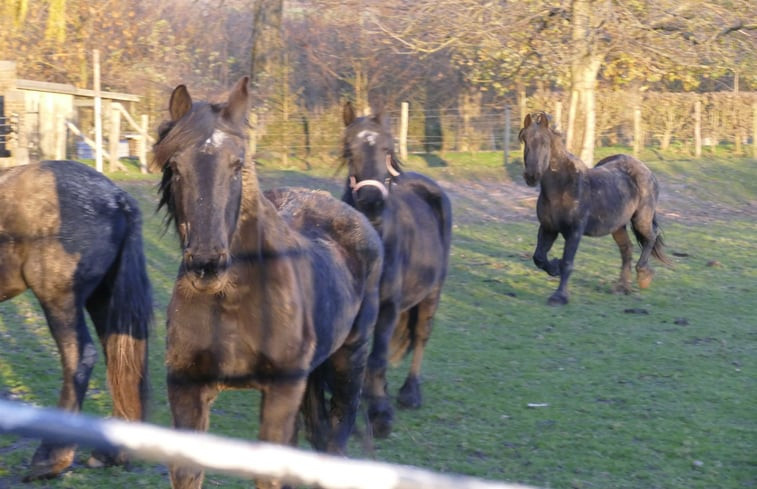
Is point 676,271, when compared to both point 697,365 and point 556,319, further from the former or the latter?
point 697,365

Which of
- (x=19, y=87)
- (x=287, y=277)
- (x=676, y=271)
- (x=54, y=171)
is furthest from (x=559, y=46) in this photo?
(x=287, y=277)

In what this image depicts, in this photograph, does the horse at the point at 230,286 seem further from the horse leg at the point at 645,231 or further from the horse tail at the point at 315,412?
the horse leg at the point at 645,231

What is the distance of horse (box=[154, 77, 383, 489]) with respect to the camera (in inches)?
129

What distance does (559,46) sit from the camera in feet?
62.2

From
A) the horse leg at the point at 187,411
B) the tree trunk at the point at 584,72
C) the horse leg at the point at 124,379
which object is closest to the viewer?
the horse leg at the point at 187,411

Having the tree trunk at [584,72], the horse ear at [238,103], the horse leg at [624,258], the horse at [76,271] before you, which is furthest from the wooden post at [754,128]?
the horse ear at [238,103]

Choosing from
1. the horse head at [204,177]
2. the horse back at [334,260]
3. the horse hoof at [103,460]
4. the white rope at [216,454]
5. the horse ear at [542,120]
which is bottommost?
the horse hoof at [103,460]

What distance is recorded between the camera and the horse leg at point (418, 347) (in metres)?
6.70

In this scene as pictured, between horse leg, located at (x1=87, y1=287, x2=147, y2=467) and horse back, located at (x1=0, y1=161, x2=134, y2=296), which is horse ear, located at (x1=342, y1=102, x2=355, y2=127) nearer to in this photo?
horse back, located at (x1=0, y1=161, x2=134, y2=296)

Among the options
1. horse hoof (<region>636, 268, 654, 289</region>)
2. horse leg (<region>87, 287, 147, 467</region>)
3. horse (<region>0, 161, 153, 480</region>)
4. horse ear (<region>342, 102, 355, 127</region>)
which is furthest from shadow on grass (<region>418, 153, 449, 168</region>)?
horse leg (<region>87, 287, 147, 467</region>)

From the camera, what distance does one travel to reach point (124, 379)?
5.12 metres

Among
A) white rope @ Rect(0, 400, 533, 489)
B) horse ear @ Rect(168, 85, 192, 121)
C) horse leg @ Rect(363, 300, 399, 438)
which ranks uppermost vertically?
horse ear @ Rect(168, 85, 192, 121)

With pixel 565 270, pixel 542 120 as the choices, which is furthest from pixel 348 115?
pixel 565 270

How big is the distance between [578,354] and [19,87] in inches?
580
